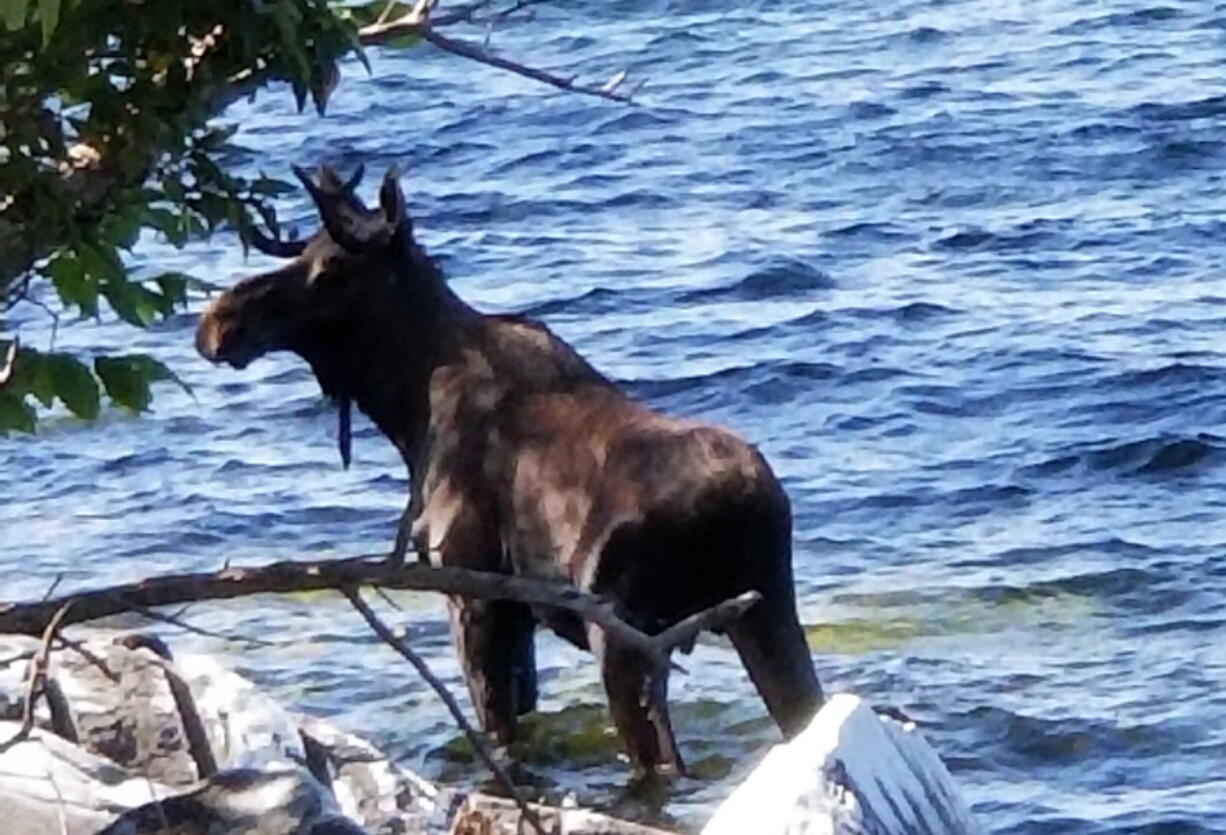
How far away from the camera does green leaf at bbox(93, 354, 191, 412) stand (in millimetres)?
4336

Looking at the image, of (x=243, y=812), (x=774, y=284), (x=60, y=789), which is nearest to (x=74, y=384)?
(x=243, y=812)

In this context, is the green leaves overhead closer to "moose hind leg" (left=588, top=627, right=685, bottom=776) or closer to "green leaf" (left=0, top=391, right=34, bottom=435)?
"green leaf" (left=0, top=391, right=34, bottom=435)

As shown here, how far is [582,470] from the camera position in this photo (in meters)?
7.91

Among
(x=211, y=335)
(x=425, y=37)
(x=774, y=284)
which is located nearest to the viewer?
(x=425, y=37)

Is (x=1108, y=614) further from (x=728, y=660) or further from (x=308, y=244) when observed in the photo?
(x=308, y=244)

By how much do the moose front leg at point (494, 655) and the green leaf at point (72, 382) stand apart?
4.18 meters

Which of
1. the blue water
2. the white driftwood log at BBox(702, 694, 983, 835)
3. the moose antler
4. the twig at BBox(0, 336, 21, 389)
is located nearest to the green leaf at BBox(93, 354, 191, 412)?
the twig at BBox(0, 336, 21, 389)

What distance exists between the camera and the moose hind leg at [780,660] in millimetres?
7660

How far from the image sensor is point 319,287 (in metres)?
8.60

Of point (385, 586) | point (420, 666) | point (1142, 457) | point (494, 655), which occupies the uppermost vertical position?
point (385, 586)

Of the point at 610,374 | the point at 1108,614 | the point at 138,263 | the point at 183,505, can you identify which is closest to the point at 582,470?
the point at 1108,614

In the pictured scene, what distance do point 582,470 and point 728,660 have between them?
4.40 ft

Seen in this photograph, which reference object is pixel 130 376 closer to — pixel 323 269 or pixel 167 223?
pixel 167 223

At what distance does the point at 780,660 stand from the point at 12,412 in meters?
3.62
